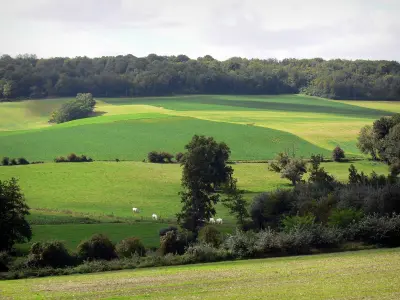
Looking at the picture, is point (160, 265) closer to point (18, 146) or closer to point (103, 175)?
point (103, 175)

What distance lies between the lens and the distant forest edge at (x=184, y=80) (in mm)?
168625

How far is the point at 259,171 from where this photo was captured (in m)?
87.8

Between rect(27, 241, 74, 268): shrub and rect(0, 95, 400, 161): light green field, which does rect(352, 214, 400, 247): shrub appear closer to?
rect(27, 241, 74, 268): shrub

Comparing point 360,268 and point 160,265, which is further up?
point 360,268

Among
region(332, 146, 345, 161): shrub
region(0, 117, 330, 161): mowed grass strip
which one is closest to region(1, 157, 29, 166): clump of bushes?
region(0, 117, 330, 161): mowed grass strip

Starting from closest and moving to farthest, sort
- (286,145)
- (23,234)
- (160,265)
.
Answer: (160,265), (23,234), (286,145)

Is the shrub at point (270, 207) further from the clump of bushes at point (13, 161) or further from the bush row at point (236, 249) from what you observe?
the clump of bushes at point (13, 161)

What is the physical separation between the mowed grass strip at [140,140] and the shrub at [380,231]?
189 ft

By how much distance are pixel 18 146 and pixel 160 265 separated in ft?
245

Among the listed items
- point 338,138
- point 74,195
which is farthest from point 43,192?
point 338,138

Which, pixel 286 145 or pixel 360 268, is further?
pixel 286 145

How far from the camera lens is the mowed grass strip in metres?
100

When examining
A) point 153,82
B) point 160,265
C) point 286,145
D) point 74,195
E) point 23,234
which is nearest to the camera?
point 160,265

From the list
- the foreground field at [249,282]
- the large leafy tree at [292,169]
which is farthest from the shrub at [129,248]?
the large leafy tree at [292,169]
